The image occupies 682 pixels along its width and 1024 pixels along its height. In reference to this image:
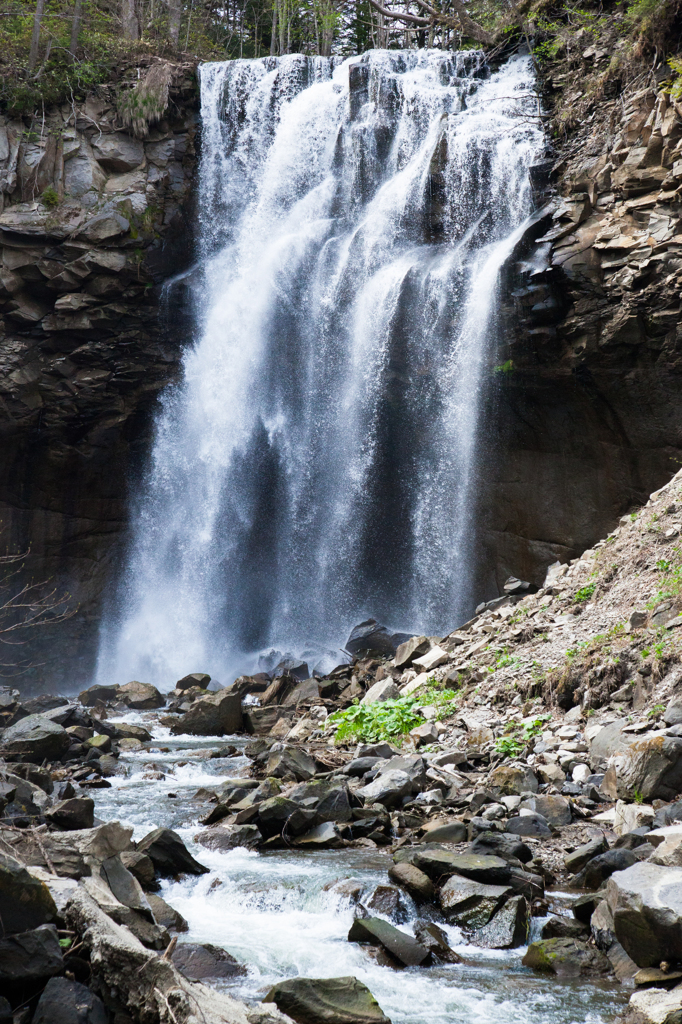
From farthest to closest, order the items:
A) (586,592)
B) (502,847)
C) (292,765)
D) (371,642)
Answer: (371,642) → (586,592) → (292,765) → (502,847)

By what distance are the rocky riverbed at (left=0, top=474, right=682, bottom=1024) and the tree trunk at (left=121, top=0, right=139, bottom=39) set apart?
2196cm

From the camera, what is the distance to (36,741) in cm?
896

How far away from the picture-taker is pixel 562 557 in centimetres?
1630

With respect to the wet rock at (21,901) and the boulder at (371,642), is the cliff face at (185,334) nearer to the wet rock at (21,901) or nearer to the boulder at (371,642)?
the boulder at (371,642)

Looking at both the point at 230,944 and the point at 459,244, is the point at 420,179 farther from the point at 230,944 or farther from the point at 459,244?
the point at 230,944

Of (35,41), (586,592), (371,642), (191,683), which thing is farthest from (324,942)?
(35,41)

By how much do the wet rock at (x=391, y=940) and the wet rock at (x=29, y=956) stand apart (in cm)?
194

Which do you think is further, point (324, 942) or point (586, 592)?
point (586, 592)

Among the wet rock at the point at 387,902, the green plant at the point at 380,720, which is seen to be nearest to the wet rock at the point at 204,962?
the wet rock at the point at 387,902

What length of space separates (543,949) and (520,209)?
1612cm

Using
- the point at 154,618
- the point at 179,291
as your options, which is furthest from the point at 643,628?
the point at 179,291

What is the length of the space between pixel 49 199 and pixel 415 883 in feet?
61.4

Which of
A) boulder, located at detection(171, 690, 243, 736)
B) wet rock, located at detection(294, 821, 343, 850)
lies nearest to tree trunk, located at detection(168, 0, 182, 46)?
boulder, located at detection(171, 690, 243, 736)

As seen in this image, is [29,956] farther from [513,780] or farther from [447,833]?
[513,780]
